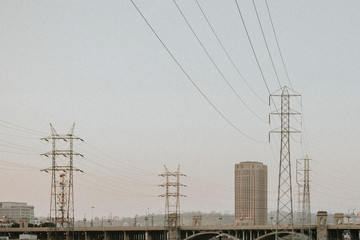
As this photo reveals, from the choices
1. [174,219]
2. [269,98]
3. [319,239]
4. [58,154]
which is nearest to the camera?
[269,98]

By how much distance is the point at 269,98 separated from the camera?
260 ft

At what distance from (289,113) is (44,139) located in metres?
43.2

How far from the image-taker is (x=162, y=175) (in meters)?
160

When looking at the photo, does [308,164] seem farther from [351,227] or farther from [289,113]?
[289,113]

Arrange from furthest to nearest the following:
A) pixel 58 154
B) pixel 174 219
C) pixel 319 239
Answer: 1. pixel 174 219
2. pixel 319 239
3. pixel 58 154

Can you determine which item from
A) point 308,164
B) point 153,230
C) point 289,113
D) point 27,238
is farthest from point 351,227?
point 289,113

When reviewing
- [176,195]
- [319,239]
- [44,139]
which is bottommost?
[319,239]

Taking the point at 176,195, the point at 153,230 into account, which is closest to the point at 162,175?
the point at 176,195

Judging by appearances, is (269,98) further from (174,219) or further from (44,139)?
(174,219)

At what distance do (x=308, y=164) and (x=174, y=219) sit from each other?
2177 inches

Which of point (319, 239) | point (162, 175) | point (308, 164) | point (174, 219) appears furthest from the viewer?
point (174, 219)

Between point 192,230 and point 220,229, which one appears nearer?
point 220,229

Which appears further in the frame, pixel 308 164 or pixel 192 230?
pixel 192 230

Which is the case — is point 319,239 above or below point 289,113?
below
